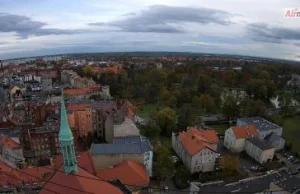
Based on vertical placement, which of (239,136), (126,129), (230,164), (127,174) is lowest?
(230,164)

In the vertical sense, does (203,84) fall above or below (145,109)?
→ above

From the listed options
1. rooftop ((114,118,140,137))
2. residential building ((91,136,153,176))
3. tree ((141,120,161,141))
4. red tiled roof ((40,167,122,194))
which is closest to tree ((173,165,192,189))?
residential building ((91,136,153,176))

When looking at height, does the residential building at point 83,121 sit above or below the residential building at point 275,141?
above

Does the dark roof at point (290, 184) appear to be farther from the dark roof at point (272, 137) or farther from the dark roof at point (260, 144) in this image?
the dark roof at point (272, 137)

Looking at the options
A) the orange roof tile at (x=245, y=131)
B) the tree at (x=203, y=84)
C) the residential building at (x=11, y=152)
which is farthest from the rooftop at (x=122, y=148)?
the tree at (x=203, y=84)

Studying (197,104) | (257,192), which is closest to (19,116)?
(197,104)

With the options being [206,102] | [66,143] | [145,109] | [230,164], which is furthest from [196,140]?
[145,109]

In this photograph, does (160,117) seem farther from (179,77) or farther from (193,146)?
(179,77)

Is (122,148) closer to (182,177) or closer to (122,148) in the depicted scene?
(122,148)
